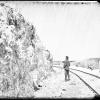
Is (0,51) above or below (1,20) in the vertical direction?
below

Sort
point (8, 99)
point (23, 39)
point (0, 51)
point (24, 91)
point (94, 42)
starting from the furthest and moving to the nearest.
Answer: point (94, 42)
point (23, 39)
point (24, 91)
point (0, 51)
point (8, 99)

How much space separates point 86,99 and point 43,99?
1.89 m

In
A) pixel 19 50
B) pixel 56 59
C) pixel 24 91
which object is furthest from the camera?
pixel 56 59

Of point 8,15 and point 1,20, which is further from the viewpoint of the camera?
point 8,15

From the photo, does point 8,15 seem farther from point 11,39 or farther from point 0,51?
point 0,51

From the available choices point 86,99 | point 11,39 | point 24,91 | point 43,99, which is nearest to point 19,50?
point 11,39

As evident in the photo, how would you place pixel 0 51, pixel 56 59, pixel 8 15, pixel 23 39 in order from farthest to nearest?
1. pixel 56 59
2. pixel 23 39
3. pixel 8 15
4. pixel 0 51

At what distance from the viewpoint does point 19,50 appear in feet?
28.9

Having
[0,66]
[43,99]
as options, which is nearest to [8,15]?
[0,66]

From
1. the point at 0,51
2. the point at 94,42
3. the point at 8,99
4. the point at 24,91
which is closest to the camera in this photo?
the point at 8,99

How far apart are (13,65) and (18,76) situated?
575mm

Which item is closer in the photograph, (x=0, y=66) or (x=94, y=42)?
(x=0, y=66)

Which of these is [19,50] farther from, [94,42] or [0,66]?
[94,42]

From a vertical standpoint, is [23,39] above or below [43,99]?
above
